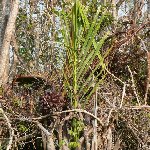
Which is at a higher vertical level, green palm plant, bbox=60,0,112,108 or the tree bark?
the tree bark

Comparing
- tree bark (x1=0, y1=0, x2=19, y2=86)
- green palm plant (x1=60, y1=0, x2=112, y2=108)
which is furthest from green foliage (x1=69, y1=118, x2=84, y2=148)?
tree bark (x1=0, y1=0, x2=19, y2=86)

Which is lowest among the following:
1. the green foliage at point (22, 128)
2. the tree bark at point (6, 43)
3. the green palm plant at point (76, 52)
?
the green foliage at point (22, 128)

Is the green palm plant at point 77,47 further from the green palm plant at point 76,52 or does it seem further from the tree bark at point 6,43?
the tree bark at point 6,43

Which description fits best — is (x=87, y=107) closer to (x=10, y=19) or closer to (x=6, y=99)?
(x=6, y=99)

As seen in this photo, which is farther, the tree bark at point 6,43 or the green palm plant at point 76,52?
the tree bark at point 6,43

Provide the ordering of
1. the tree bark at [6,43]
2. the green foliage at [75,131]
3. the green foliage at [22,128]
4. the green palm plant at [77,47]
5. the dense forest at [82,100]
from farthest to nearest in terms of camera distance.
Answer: the tree bark at [6,43] → the green foliage at [22,128] → the green foliage at [75,131] → the dense forest at [82,100] → the green palm plant at [77,47]

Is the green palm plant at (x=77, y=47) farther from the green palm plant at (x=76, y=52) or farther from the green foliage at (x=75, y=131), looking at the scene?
the green foliage at (x=75, y=131)

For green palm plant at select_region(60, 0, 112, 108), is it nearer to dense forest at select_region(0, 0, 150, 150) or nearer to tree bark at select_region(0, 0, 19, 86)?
dense forest at select_region(0, 0, 150, 150)

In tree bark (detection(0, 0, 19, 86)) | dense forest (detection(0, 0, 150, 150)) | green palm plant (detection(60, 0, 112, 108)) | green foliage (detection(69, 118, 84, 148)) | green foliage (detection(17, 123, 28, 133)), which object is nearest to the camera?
green palm plant (detection(60, 0, 112, 108))

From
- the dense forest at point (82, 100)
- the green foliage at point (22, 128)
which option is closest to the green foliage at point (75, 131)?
the dense forest at point (82, 100)

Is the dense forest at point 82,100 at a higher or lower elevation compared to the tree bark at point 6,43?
lower

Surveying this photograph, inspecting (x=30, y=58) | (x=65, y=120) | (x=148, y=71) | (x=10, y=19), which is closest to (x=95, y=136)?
(x=65, y=120)

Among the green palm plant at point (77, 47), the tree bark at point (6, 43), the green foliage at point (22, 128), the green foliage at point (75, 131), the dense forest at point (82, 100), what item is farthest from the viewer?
the tree bark at point (6, 43)

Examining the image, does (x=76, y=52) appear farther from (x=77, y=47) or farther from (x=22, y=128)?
(x=22, y=128)
